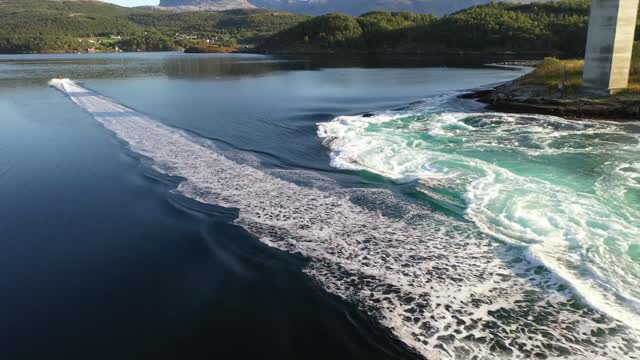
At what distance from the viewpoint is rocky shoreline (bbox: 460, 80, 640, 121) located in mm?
26359

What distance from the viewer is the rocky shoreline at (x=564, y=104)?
2636 centimetres

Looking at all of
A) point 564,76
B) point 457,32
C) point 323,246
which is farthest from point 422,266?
point 457,32

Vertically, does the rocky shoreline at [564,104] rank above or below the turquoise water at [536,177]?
above

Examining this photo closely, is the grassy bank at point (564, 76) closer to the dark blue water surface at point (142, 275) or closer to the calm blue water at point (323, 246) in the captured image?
the calm blue water at point (323, 246)

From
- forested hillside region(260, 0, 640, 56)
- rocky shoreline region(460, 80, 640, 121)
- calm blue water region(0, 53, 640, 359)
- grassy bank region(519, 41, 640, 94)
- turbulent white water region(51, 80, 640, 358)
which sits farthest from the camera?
forested hillside region(260, 0, 640, 56)

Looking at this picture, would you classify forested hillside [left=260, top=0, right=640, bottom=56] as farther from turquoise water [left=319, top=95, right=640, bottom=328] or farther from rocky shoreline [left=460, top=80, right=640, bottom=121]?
turquoise water [left=319, top=95, right=640, bottom=328]


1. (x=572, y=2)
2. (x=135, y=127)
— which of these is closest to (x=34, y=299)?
(x=135, y=127)

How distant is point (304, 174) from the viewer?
16.2m

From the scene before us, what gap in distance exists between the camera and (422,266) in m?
9.34

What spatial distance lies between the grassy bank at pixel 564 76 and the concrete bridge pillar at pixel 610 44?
114 cm

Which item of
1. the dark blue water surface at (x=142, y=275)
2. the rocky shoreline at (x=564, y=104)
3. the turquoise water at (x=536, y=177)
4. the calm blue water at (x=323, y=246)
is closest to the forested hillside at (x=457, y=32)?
the rocky shoreline at (x=564, y=104)

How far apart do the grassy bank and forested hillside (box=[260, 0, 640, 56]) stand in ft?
266

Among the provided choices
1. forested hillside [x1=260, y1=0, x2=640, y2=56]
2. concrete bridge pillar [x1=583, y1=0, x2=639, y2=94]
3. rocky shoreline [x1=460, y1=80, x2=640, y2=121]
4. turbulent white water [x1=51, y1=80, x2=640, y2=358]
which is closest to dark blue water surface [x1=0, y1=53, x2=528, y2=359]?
turbulent white water [x1=51, y1=80, x2=640, y2=358]

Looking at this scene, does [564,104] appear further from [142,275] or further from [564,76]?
[142,275]
